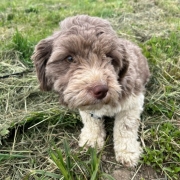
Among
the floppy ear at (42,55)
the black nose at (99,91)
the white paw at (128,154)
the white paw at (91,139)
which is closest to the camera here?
the black nose at (99,91)

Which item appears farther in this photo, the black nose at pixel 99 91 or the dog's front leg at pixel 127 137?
the dog's front leg at pixel 127 137

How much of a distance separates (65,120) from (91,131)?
427 millimetres

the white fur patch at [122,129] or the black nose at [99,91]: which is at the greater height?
the black nose at [99,91]

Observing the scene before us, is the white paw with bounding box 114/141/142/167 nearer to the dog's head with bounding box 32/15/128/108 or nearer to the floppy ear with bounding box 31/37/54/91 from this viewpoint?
the dog's head with bounding box 32/15/128/108

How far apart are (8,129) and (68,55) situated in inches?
57.6

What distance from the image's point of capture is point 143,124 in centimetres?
384

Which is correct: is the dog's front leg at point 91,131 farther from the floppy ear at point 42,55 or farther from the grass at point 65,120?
the floppy ear at point 42,55

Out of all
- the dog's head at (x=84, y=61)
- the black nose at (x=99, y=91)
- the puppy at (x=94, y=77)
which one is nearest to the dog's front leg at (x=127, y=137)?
the puppy at (x=94, y=77)

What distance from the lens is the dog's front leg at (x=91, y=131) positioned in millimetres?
3751

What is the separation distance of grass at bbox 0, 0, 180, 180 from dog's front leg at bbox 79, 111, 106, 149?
109 millimetres

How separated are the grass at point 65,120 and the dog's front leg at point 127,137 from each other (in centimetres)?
10

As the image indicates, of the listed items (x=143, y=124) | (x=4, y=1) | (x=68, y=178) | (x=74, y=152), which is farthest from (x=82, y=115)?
(x=4, y=1)

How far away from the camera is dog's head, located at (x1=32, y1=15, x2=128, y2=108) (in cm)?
282

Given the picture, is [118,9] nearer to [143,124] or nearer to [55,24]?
[55,24]
